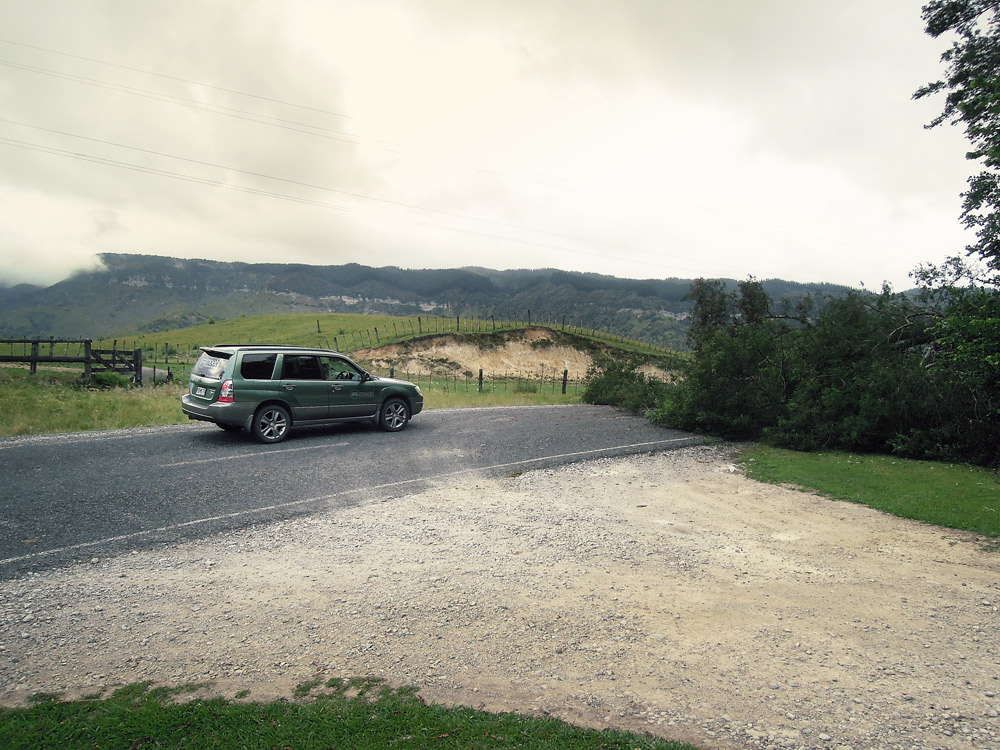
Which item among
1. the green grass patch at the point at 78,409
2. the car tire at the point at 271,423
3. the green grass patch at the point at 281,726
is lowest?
the green grass patch at the point at 78,409

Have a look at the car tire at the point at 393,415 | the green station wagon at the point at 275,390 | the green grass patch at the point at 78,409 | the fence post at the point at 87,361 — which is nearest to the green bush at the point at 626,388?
the car tire at the point at 393,415

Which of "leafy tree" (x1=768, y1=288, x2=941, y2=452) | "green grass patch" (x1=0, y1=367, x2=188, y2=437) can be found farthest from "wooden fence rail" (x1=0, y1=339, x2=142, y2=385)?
"leafy tree" (x1=768, y1=288, x2=941, y2=452)

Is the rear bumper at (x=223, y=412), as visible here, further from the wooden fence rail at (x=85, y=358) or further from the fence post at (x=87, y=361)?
the fence post at (x=87, y=361)

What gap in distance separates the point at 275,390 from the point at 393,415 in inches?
124

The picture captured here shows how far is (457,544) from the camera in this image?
697 cm

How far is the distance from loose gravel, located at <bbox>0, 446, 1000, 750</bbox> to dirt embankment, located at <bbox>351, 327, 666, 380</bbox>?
1639 inches

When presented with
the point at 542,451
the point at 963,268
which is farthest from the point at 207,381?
the point at 963,268

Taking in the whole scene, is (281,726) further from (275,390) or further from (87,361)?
(87,361)

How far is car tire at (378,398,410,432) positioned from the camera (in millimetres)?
14445

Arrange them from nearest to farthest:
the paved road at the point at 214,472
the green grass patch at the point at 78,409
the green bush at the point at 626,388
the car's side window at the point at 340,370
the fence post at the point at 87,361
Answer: the paved road at the point at 214,472, the car's side window at the point at 340,370, the green grass patch at the point at 78,409, the green bush at the point at 626,388, the fence post at the point at 87,361

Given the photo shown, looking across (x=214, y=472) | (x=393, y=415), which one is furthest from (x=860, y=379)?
→ (x=214, y=472)

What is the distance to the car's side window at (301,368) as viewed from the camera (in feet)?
41.2

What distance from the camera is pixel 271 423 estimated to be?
12367mm

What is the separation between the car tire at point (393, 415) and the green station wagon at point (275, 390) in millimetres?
285
